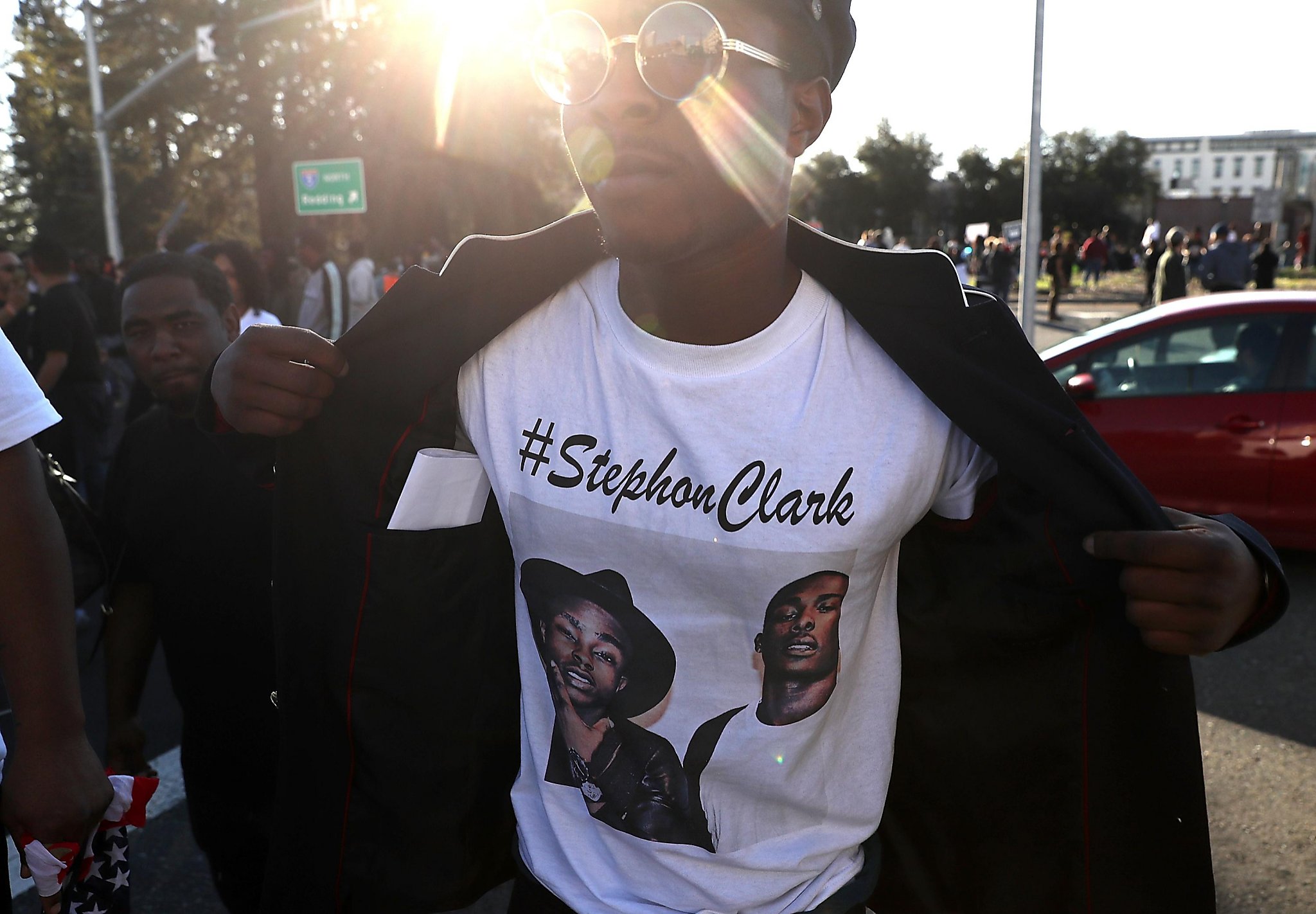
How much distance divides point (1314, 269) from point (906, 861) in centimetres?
4707

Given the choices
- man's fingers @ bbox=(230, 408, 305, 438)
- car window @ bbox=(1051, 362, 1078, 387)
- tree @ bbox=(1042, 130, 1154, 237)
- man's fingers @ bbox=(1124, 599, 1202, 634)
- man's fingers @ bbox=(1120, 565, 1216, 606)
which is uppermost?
tree @ bbox=(1042, 130, 1154, 237)

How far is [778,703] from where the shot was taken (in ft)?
5.12

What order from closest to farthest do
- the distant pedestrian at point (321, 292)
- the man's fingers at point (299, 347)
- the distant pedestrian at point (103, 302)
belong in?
the man's fingers at point (299, 347) < the distant pedestrian at point (321, 292) < the distant pedestrian at point (103, 302)

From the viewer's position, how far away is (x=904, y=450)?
→ 1554 mm

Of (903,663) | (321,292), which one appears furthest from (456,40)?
(903,663)

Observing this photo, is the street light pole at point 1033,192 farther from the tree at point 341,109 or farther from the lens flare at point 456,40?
the tree at point 341,109

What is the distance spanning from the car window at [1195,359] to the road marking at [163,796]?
527 cm

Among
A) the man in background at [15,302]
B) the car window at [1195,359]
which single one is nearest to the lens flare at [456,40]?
the man in background at [15,302]

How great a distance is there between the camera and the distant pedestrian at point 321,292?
9953mm

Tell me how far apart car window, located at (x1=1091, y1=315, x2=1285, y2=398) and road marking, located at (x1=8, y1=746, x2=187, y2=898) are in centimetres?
527

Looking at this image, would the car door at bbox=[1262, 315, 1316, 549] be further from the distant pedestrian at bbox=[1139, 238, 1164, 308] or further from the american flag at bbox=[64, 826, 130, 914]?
the distant pedestrian at bbox=[1139, 238, 1164, 308]

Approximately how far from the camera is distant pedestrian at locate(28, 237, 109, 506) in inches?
284

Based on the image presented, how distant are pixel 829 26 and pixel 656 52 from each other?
327 millimetres

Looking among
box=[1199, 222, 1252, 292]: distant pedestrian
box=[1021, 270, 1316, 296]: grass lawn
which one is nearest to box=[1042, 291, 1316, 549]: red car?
box=[1199, 222, 1252, 292]: distant pedestrian
